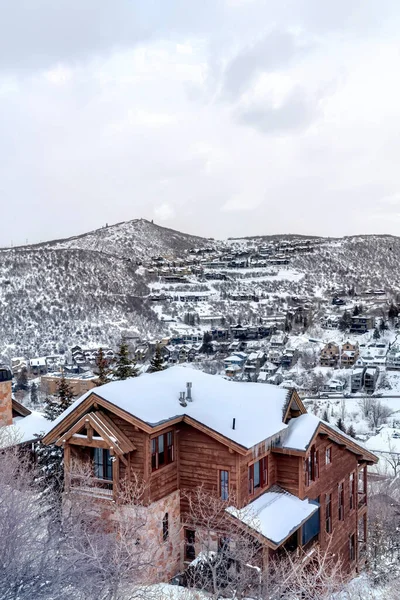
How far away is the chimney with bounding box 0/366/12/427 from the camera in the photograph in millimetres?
19516

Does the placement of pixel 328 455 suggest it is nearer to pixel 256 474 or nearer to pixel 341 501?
pixel 341 501

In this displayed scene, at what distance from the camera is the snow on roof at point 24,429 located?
17541mm

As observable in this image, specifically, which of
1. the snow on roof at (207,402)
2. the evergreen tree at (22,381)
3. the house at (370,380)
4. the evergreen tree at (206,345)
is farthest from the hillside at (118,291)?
the snow on roof at (207,402)

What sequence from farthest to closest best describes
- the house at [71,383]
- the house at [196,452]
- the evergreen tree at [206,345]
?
1. the evergreen tree at [206,345]
2. the house at [71,383]
3. the house at [196,452]

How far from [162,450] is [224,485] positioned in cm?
177

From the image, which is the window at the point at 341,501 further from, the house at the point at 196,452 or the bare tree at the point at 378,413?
the bare tree at the point at 378,413

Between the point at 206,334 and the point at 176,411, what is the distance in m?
93.6

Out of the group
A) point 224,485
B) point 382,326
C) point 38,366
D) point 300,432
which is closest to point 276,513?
point 224,485

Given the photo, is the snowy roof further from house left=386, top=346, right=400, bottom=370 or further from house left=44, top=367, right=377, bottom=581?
house left=386, top=346, right=400, bottom=370

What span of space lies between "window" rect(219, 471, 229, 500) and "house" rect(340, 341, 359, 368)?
7193 cm

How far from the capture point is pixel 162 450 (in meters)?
13.5

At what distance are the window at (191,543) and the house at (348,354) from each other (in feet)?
235

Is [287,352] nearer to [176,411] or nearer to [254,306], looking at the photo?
[254,306]

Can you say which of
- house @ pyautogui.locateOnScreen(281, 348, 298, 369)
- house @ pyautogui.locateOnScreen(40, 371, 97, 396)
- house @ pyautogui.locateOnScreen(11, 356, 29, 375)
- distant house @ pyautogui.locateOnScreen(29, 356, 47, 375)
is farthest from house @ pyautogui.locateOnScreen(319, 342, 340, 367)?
house @ pyautogui.locateOnScreen(11, 356, 29, 375)
